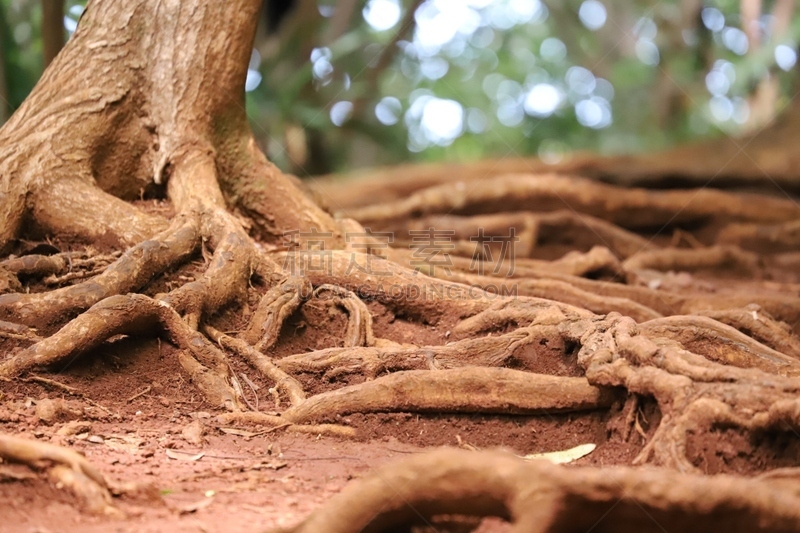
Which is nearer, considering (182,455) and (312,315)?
(182,455)

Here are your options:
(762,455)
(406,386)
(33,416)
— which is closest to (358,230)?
(406,386)

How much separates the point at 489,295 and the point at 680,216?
4.20 metres

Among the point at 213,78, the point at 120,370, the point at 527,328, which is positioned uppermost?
the point at 213,78

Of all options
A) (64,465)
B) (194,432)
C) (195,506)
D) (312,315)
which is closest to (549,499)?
(195,506)

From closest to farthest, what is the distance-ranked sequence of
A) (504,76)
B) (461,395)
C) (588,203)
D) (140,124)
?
(461,395)
(140,124)
(588,203)
(504,76)

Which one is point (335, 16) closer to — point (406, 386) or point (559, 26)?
point (559, 26)

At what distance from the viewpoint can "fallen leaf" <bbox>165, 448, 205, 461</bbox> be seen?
263 centimetres

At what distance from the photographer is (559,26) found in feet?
49.4

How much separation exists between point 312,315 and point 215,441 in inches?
44.0

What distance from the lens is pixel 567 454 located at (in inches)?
113

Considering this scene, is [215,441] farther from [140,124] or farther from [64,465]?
[140,124]

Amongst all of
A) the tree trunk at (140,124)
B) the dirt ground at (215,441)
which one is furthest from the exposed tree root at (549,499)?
the tree trunk at (140,124)

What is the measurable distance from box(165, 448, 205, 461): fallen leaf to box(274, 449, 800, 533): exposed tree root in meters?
0.82

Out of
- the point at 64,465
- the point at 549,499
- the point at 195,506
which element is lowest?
the point at 195,506
